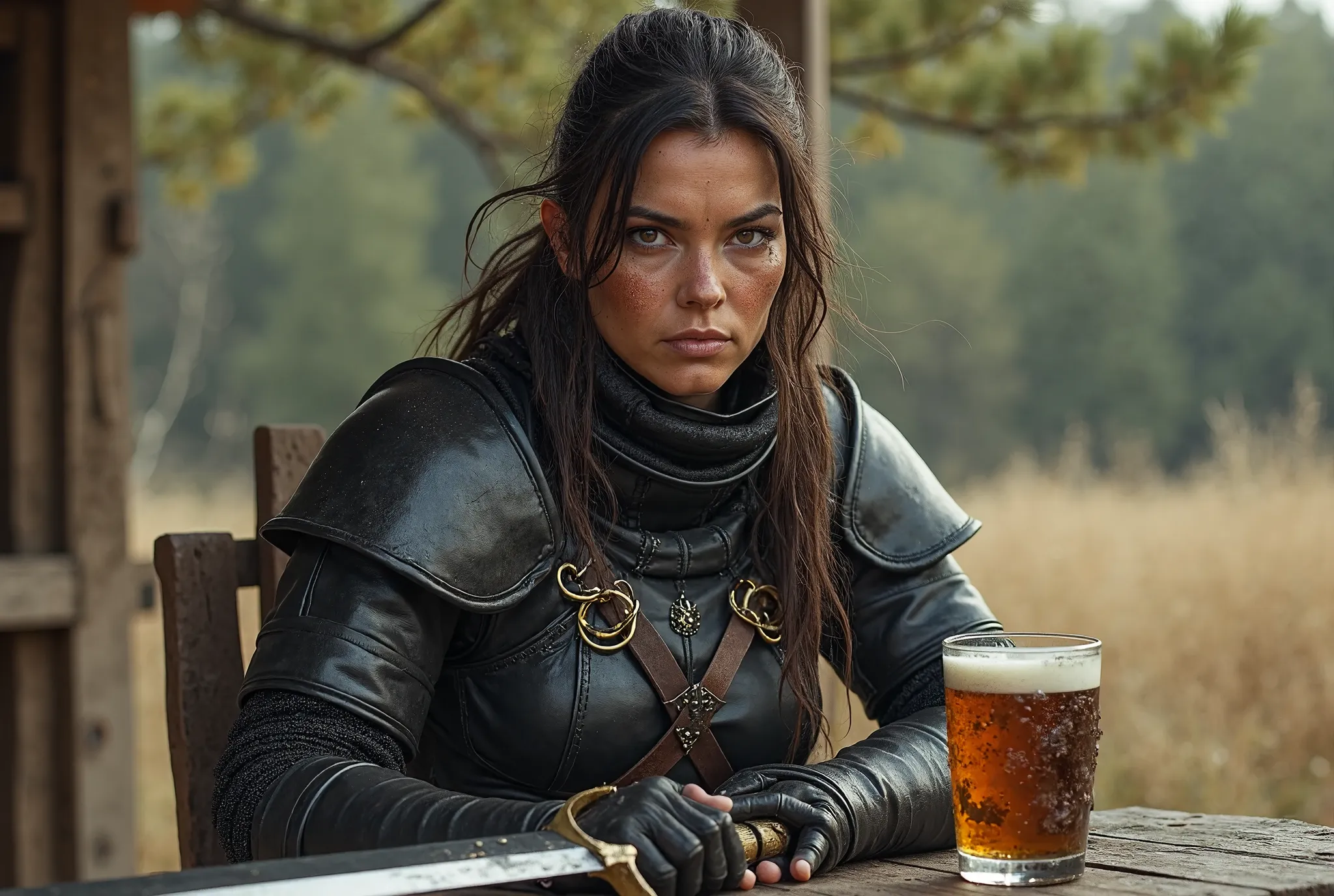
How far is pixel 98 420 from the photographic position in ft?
11.4

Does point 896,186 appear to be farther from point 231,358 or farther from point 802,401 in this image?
point 802,401

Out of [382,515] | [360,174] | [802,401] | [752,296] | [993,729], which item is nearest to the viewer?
[993,729]

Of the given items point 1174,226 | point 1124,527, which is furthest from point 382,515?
point 1174,226

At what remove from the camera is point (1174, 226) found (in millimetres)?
25891

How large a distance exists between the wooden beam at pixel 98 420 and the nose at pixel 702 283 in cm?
197

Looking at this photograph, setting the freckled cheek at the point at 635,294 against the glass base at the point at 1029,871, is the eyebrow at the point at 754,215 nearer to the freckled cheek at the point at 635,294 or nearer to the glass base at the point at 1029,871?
the freckled cheek at the point at 635,294

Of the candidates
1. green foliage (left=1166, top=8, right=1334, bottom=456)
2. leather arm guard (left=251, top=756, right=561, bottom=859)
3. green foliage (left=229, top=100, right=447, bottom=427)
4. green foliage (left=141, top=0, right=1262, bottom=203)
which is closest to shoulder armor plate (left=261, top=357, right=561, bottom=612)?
leather arm guard (left=251, top=756, right=561, bottom=859)

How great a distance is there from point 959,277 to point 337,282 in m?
10.9

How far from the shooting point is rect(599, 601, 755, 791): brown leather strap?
6.04 feet

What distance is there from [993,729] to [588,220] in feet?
2.58

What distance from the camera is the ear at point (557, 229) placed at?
1.98 m

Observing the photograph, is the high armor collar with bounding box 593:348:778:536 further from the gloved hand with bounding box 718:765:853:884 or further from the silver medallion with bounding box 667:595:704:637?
the gloved hand with bounding box 718:765:853:884

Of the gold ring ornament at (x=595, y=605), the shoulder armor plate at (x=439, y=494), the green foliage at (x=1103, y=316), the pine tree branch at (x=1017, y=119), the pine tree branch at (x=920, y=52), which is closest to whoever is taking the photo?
the shoulder armor plate at (x=439, y=494)

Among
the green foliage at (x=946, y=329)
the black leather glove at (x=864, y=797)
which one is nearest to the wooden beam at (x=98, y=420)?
the black leather glove at (x=864, y=797)
